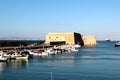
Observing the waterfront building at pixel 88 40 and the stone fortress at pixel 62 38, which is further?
the waterfront building at pixel 88 40

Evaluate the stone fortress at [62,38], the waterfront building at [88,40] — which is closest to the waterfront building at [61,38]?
the stone fortress at [62,38]

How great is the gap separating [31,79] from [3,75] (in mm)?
4545

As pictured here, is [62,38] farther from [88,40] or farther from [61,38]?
[88,40]

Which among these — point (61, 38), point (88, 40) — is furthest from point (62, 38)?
point (88, 40)

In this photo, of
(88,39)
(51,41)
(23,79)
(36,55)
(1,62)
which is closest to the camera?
(23,79)

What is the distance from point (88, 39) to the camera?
15125 cm

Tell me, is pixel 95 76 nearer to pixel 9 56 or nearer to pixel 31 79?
pixel 31 79

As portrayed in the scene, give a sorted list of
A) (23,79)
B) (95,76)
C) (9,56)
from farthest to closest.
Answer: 1. (9,56)
2. (95,76)
3. (23,79)

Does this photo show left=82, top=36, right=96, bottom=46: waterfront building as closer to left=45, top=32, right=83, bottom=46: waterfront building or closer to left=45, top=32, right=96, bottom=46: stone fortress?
left=45, top=32, right=96, bottom=46: stone fortress

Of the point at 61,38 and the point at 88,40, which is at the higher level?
the point at 61,38

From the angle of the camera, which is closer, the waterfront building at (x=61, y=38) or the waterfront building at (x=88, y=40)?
A: the waterfront building at (x=61, y=38)

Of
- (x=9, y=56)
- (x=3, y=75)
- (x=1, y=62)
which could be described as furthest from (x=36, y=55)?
(x=3, y=75)

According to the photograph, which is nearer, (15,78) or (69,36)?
(15,78)

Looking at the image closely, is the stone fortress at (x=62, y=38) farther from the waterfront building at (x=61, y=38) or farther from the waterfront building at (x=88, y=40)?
the waterfront building at (x=88, y=40)
